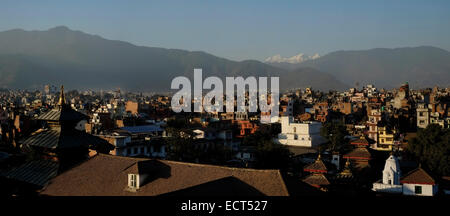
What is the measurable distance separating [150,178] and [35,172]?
17.5 ft

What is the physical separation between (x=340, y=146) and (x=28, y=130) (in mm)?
30178

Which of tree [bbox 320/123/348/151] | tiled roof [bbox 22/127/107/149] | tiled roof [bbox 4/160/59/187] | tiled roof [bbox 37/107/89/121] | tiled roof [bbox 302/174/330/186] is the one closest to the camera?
tiled roof [bbox 4/160/59/187]

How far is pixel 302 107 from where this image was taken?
3656 inches

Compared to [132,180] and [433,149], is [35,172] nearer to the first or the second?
[132,180]

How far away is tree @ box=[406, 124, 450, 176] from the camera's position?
111 ft

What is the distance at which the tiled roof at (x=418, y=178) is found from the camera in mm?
24391

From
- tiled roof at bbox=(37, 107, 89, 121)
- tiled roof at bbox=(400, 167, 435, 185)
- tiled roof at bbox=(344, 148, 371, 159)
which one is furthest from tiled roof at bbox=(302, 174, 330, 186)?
tiled roof at bbox=(37, 107, 89, 121)

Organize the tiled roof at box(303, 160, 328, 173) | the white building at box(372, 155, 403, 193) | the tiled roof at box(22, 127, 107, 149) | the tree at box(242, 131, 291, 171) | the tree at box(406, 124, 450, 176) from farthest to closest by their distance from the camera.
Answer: the tree at box(242, 131, 291, 171) < the tree at box(406, 124, 450, 176) < the tiled roof at box(303, 160, 328, 173) < the white building at box(372, 155, 403, 193) < the tiled roof at box(22, 127, 107, 149)

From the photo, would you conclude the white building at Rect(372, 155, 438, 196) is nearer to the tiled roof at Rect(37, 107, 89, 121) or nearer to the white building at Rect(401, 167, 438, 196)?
the white building at Rect(401, 167, 438, 196)

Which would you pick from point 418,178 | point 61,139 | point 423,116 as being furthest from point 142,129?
point 61,139

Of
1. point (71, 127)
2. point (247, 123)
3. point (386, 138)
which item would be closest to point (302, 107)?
point (247, 123)

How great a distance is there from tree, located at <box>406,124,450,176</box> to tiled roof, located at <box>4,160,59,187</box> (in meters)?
27.5

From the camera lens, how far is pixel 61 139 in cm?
1606
